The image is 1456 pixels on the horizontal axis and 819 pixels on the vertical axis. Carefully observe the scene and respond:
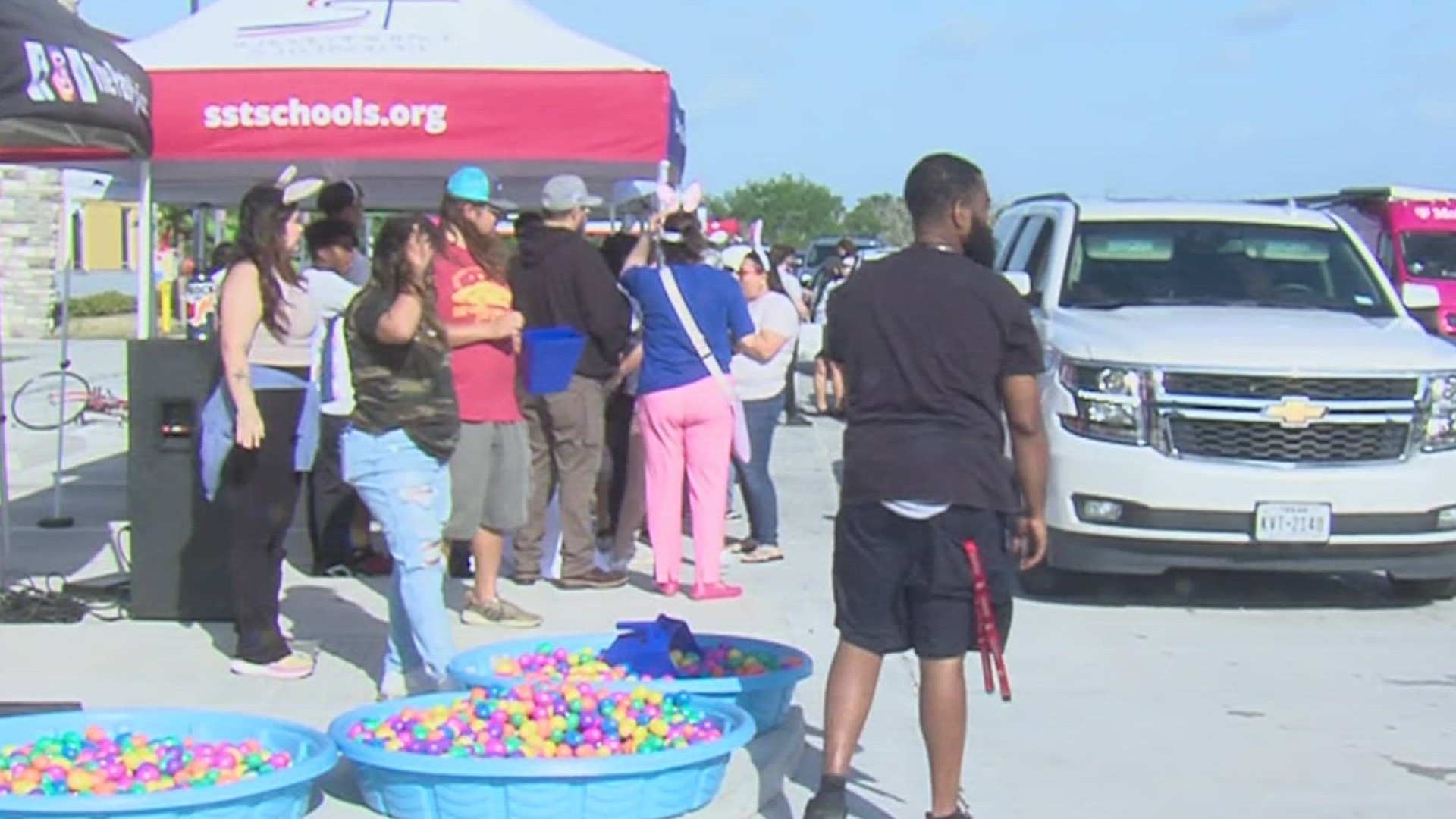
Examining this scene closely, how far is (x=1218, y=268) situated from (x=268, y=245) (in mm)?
5989

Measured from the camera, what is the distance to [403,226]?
6727 millimetres

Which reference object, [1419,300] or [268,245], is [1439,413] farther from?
[268,245]

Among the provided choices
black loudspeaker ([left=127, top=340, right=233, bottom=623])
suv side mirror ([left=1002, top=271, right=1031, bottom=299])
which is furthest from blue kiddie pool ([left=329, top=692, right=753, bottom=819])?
suv side mirror ([left=1002, top=271, right=1031, bottom=299])

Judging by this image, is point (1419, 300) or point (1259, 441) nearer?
point (1259, 441)

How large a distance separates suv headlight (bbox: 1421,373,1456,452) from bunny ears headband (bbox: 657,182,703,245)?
151 inches

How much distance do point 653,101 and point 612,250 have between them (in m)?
1.76

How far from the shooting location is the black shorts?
17.5 ft

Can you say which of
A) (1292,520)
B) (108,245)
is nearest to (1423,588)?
(1292,520)

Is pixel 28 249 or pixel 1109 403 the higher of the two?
pixel 28 249

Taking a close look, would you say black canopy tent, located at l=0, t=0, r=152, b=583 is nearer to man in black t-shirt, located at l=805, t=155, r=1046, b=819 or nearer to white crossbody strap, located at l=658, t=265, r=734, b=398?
white crossbody strap, located at l=658, t=265, r=734, b=398

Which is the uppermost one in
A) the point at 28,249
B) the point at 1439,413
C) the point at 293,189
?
the point at 28,249

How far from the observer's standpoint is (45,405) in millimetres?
19953

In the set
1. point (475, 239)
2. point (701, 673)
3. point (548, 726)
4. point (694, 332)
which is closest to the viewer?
point (548, 726)

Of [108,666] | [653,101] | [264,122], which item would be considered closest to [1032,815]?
[108,666]
